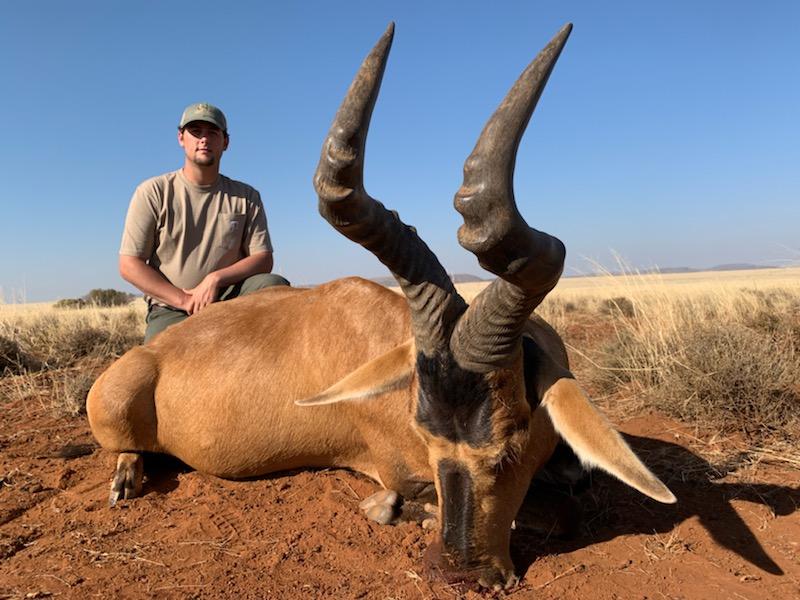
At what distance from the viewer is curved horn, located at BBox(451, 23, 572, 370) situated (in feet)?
7.64

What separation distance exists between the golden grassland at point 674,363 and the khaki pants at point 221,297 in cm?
148

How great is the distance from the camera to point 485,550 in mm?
3166

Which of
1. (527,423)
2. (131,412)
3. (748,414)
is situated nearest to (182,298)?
(131,412)

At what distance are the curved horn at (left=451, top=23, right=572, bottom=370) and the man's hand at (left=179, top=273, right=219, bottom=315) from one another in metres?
3.98

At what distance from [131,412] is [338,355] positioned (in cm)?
181

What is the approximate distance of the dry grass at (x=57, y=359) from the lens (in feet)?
24.8

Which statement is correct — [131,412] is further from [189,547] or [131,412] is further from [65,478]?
[189,547]

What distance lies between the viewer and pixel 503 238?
2537 millimetres

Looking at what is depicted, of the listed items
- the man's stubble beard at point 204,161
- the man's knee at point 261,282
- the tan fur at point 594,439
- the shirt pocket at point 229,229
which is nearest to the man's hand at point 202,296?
the man's knee at point 261,282

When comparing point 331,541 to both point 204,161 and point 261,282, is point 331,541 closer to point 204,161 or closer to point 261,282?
point 261,282

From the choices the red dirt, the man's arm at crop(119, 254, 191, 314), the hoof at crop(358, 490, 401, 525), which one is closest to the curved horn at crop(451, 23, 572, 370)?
the red dirt

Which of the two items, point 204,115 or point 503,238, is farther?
point 204,115

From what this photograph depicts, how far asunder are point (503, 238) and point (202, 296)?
14.9ft

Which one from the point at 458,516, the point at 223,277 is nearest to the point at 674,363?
the point at 458,516
